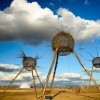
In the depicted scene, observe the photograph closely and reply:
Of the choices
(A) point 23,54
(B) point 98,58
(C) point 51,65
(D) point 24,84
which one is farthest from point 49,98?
(D) point 24,84

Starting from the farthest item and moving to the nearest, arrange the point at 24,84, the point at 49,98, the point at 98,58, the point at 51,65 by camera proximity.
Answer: the point at 24,84
the point at 98,58
the point at 51,65
the point at 49,98

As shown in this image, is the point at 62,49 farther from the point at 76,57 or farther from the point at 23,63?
the point at 23,63

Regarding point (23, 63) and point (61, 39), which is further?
point (23, 63)

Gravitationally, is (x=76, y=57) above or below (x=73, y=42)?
below

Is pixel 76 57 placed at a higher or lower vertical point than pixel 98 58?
lower

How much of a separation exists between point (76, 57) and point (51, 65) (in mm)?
2583

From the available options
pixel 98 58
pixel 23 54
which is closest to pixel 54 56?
pixel 23 54

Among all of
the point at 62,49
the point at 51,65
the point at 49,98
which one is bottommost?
the point at 49,98

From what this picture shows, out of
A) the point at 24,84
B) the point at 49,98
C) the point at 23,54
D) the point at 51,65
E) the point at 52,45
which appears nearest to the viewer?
the point at 49,98

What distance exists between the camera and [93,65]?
40031 mm

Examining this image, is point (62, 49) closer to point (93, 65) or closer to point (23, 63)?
point (23, 63)

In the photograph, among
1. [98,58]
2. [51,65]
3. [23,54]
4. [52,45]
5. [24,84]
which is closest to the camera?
[51,65]

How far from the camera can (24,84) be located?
261 ft

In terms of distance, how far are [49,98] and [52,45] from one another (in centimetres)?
557
